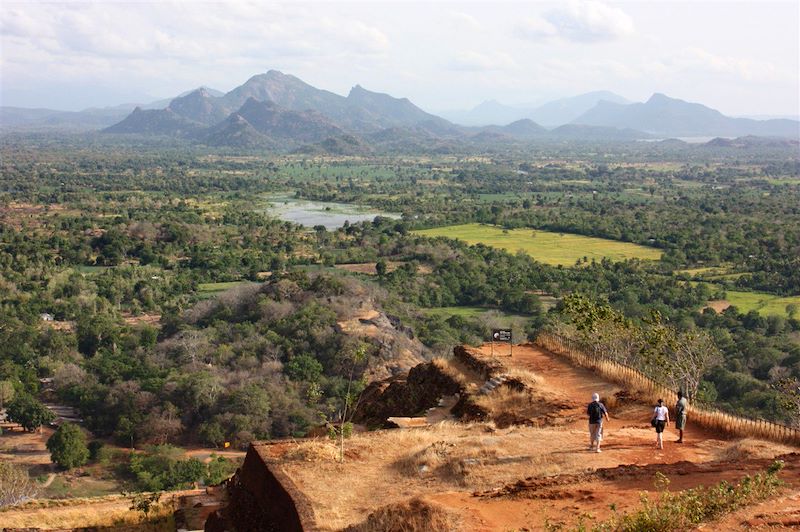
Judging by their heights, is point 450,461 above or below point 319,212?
above

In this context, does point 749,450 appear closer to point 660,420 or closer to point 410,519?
point 660,420

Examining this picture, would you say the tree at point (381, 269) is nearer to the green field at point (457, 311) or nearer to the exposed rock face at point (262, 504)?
the green field at point (457, 311)

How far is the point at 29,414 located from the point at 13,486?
10.0 m

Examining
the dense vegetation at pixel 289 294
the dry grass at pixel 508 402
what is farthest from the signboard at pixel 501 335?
the dense vegetation at pixel 289 294

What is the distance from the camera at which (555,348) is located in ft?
76.8

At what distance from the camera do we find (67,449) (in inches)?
1153

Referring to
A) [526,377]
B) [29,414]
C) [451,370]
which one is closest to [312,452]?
[526,377]

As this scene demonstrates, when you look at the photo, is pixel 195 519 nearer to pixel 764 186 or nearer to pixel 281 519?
pixel 281 519

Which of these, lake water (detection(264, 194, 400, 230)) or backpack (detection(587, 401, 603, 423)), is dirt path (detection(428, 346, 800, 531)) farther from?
lake water (detection(264, 194, 400, 230))

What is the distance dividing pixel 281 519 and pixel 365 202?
112016 mm

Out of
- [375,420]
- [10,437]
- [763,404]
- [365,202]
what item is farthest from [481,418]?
[365,202]

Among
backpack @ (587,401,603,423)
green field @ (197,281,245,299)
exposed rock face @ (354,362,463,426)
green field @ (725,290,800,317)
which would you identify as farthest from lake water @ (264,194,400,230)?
backpack @ (587,401,603,423)

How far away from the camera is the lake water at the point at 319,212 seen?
100m

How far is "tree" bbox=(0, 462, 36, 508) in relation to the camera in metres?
23.4
